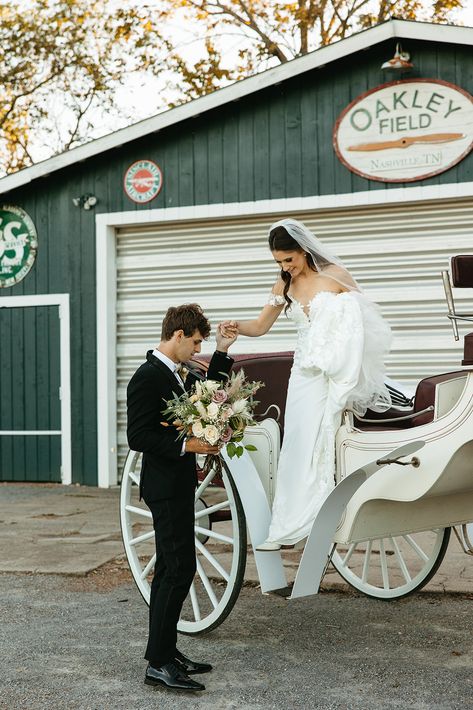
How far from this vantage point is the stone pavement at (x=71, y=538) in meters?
5.64

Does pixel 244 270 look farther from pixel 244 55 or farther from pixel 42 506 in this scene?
pixel 244 55

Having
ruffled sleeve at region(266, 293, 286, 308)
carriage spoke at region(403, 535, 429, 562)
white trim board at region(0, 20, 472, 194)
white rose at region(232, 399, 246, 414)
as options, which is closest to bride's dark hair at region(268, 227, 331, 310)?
ruffled sleeve at region(266, 293, 286, 308)

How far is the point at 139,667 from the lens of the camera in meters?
4.00

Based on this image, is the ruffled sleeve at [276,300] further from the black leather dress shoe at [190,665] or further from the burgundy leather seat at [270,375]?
the black leather dress shoe at [190,665]

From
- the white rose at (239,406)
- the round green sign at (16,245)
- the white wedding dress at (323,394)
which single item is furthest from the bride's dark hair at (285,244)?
the round green sign at (16,245)

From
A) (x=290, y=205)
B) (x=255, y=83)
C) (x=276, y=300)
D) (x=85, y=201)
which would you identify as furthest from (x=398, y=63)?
(x=276, y=300)

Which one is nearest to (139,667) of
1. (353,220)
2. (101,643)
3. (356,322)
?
(101,643)

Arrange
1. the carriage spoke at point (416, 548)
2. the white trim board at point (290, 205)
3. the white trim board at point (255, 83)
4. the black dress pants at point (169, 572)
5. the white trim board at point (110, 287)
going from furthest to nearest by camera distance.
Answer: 1. the white trim board at point (110, 287)
2. the white trim board at point (290, 205)
3. the white trim board at point (255, 83)
4. the carriage spoke at point (416, 548)
5. the black dress pants at point (169, 572)

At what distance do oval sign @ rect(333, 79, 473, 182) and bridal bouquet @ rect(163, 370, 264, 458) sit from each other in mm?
5508

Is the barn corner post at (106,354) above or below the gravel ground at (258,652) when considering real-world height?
above

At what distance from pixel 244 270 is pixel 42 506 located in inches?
130

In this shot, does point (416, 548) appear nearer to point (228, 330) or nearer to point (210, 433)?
point (228, 330)

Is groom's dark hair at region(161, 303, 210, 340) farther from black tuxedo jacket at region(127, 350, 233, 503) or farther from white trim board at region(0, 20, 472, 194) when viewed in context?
white trim board at region(0, 20, 472, 194)

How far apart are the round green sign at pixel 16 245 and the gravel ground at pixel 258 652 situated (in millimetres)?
5800
